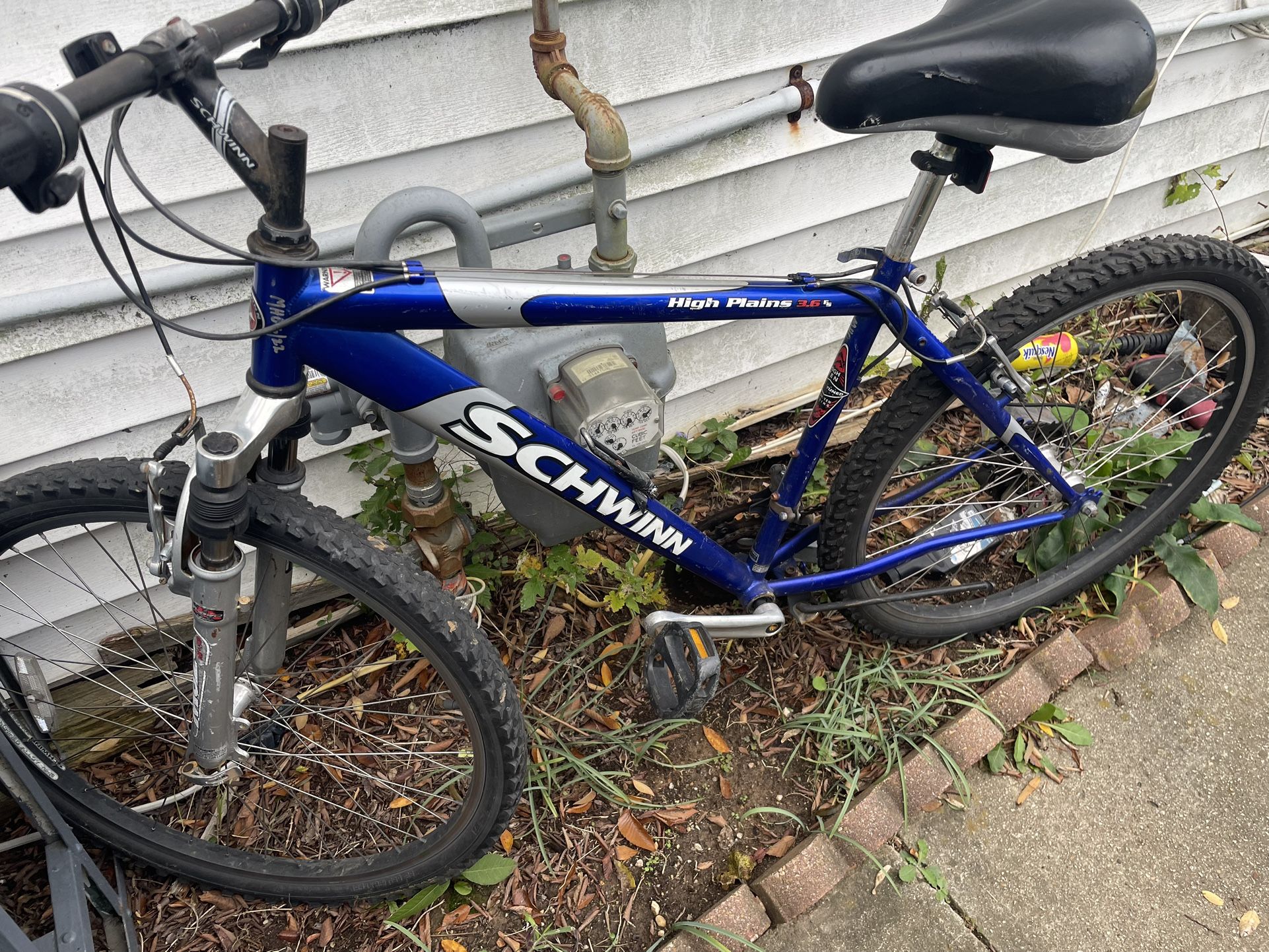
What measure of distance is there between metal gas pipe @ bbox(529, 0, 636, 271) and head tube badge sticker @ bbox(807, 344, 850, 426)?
0.44m

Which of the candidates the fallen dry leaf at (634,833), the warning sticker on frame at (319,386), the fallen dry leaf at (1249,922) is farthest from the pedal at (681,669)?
the fallen dry leaf at (1249,922)

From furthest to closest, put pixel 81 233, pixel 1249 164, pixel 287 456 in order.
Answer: pixel 1249 164 → pixel 81 233 → pixel 287 456

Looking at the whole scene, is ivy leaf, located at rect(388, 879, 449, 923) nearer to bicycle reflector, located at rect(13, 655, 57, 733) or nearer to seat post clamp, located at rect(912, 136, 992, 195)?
bicycle reflector, located at rect(13, 655, 57, 733)

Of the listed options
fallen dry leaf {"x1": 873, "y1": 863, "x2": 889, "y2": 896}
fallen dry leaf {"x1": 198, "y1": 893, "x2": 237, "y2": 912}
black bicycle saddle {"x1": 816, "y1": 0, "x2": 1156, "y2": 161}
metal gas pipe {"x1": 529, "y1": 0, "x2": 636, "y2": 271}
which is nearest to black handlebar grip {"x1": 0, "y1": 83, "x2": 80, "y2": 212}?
metal gas pipe {"x1": 529, "y1": 0, "x2": 636, "y2": 271}

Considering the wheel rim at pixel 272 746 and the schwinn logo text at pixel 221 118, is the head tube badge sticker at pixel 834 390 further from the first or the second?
the schwinn logo text at pixel 221 118

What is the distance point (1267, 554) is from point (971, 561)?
0.87 m

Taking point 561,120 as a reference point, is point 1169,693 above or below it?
below

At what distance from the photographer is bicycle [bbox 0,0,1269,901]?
115 cm

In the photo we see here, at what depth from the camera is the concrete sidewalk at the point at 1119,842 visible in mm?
1740

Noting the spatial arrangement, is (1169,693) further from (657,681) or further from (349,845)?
(349,845)

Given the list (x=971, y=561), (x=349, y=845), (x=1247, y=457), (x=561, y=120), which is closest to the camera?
(x=561, y=120)

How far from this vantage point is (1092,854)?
1.86 metres

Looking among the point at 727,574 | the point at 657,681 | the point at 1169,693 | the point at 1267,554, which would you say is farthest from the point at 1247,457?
the point at 657,681

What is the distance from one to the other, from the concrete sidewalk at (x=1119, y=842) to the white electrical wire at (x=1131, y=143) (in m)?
1.39
